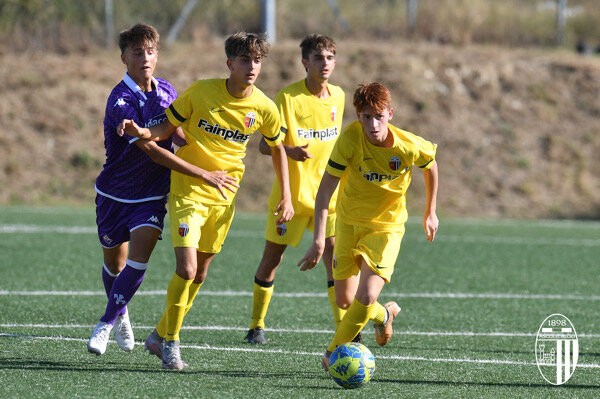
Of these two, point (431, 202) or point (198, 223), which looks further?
point (431, 202)

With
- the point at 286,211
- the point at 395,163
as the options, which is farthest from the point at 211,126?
the point at 395,163

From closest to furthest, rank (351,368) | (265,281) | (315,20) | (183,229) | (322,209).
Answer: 1. (351,368)
2. (183,229)
3. (322,209)
4. (265,281)
5. (315,20)

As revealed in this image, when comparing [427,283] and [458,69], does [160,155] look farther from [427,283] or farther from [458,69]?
[458,69]

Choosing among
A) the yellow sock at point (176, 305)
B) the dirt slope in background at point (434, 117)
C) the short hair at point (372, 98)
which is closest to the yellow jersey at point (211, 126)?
the yellow sock at point (176, 305)

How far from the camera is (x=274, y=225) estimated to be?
5.98 metres

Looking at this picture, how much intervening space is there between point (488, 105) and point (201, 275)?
1481 cm

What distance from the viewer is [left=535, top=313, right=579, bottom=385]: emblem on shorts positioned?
496cm

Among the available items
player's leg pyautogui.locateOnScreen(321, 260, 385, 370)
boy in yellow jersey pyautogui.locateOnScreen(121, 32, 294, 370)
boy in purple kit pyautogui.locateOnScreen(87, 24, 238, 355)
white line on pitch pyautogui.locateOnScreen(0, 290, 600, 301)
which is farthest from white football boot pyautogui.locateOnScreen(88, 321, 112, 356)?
white line on pitch pyautogui.locateOnScreen(0, 290, 600, 301)

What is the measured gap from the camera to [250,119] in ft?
16.7

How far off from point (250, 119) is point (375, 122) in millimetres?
813

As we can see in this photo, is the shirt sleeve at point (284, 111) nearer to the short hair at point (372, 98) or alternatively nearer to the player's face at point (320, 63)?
the player's face at point (320, 63)

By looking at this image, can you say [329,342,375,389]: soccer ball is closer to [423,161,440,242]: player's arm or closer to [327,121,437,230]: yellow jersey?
[327,121,437,230]: yellow jersey

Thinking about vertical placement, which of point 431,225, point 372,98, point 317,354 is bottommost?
point 317,354

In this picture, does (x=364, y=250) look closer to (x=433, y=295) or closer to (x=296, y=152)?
(x=296, y=152)
